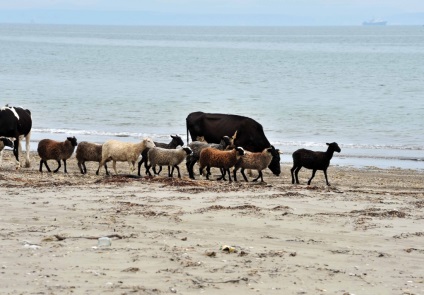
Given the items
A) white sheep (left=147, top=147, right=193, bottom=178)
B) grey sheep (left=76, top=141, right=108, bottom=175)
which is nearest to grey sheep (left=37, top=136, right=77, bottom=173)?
grey sheep (left=76, top=141, right=108, bottom=175)

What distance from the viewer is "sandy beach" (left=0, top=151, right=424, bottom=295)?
30.3 ft

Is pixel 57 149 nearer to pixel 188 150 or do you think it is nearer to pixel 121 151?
pixel 121 151

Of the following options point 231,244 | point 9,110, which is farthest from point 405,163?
point 231,244

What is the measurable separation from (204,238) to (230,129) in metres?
11.0

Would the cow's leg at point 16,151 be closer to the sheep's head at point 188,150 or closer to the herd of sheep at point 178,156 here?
the herd of sheep at point 178,156

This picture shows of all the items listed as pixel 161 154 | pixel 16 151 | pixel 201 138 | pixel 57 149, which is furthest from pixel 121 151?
pixel 201 138

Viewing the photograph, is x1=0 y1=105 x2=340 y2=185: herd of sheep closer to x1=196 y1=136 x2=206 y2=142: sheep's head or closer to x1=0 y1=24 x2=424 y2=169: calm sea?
x1=196 y1=136 x2=206 y2=142: sheep's head

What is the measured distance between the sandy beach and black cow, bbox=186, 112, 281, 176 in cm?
503

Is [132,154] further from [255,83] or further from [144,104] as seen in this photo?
[255,83]

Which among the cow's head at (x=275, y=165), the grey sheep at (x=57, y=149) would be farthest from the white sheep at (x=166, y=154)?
the cow's head at (x=275, y=165)

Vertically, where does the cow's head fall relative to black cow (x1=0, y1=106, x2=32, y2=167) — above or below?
below

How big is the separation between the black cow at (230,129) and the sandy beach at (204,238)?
5.03m

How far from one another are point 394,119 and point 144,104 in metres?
13.5

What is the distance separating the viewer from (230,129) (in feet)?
73.1
